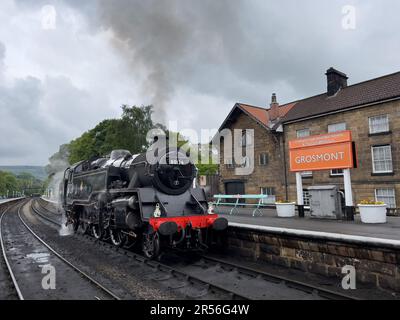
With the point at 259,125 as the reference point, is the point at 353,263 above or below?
below

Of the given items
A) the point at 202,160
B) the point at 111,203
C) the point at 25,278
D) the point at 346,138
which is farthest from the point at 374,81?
the point at 202,160

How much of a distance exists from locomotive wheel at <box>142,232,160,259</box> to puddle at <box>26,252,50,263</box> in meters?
2.90

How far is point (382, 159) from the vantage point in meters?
15.8

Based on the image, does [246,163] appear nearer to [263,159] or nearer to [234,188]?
[263,159]

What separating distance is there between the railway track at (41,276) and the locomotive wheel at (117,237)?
1.65 metres

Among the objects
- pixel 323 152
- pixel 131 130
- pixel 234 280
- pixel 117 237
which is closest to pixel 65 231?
pixel 117 237

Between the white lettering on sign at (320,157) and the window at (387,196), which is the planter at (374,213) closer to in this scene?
the white lettering on sign at (320,157)

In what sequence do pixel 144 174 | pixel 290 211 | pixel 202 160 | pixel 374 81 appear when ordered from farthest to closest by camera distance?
pixel 202 160, pixel 374 81, pixel 290 211, pixel 144 174

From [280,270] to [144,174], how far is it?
4.18 metres

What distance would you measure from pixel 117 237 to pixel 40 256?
2305 millimetres

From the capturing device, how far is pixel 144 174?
8.39 metres

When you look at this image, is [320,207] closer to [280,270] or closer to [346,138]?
[346,138]

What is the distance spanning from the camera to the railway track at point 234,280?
219 inches

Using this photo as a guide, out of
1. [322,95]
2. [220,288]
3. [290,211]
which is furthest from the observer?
[322,95]
